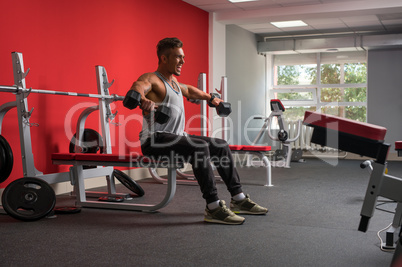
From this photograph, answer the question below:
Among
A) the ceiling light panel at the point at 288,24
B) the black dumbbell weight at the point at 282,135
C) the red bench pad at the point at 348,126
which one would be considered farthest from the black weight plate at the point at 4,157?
the ceiling light panel at the point at 288,24

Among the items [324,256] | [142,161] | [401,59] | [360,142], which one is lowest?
[324,256]

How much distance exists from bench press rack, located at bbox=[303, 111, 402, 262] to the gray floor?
21.7 inches

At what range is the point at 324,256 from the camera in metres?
2.14

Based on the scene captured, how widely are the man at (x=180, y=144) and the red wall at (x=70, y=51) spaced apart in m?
1.40

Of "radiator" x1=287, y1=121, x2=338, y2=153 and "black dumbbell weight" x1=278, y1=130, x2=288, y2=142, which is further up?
"black dumbbell weight" x1=278, y1=130, x2=288, y2=142

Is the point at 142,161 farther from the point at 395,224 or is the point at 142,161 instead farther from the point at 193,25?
the point at 193,25

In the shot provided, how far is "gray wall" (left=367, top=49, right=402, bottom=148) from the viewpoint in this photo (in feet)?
27.0

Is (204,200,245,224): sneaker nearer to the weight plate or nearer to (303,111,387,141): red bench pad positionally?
(303,111,387,141): red bench pad

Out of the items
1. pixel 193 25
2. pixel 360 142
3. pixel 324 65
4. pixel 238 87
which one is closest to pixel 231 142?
pixel 238 87

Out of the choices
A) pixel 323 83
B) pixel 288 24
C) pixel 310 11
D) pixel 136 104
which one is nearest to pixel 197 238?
pixel 136 104

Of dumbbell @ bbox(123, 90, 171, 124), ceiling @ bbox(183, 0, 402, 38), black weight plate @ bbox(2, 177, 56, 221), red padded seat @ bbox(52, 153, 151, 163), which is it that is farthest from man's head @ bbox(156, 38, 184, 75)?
ceiling @ bbox(183, 0, 402, 38)

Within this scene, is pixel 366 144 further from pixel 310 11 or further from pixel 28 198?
pixel 310 11

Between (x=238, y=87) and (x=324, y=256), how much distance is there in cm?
565

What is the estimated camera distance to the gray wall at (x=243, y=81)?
7363mm
